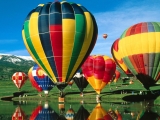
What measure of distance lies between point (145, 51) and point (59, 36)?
9855 mm

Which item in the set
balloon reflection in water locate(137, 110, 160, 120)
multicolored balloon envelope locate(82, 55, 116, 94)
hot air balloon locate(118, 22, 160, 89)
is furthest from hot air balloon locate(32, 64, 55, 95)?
balloon reflection in water locate(137, 110, 160, 120)

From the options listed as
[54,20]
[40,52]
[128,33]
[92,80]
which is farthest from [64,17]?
[92,80]

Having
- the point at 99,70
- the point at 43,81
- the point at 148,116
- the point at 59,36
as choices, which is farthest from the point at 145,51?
the point at 43,81

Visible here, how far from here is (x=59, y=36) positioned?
25.2 m

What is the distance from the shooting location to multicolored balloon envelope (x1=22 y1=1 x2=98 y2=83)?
2533 centimetres

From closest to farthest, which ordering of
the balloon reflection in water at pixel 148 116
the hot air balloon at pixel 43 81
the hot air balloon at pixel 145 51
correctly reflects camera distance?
1. the balloon reflection in water at pixel 148 116
2. the hot air balloon at pixel 145 51
3. the hot air balloon at pixel 43 81

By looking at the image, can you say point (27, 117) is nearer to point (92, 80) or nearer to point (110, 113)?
point (110, 113)

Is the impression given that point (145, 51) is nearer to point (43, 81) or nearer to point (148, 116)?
Answer: point (148, 116)

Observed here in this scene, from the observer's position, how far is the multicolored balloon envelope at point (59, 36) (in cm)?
2533

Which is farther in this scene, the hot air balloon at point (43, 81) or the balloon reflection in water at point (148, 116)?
the hot air balloon at point (43, 81)

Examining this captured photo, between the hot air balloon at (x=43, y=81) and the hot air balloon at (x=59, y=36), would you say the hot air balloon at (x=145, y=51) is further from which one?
the hot air balloon at (x=43, y=81)

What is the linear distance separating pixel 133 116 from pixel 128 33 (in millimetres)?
11888

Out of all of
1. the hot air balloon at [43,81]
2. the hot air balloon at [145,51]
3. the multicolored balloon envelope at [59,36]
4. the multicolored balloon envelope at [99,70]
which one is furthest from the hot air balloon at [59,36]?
the hot air balloon at [43,81]

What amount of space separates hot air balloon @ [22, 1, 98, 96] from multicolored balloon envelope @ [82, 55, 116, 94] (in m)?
7.92
